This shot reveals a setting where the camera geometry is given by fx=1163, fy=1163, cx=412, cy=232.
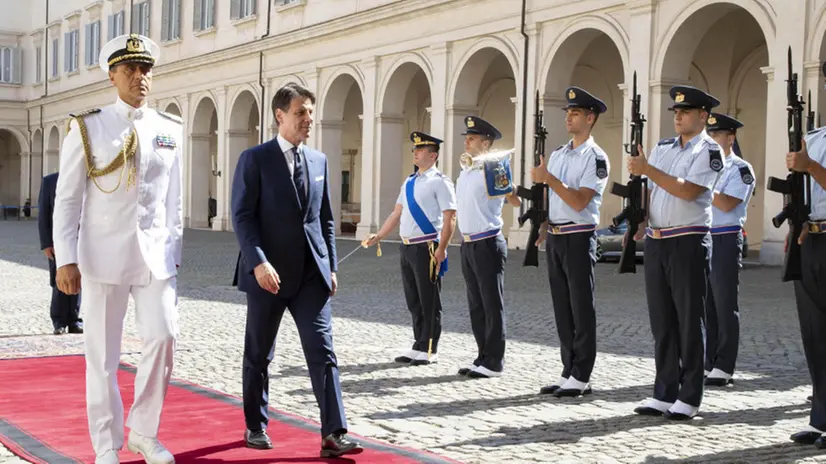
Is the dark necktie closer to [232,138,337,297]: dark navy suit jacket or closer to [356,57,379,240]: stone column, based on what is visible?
[232,138,337,297]: dark navy suit jacket

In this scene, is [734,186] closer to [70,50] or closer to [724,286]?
[724,286]

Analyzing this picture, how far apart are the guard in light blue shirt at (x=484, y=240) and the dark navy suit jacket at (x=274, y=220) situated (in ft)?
9.13

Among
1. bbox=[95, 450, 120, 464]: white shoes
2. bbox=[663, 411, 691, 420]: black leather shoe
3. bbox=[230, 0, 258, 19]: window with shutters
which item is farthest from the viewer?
bbox=[230, 0, 258, 19]: window with shutters

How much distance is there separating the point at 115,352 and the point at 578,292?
10.4ft

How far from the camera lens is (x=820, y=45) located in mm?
18172

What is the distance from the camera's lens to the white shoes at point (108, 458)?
4.89m

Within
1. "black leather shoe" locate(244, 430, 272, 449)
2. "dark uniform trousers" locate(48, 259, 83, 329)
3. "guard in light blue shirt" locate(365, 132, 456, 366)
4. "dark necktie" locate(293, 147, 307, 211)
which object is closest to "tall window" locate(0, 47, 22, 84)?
"dark uniform trousers" locate(48, 259, 83, 329)

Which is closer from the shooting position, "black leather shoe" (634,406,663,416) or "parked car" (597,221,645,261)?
"black leather shoe" (634,406,663,416)

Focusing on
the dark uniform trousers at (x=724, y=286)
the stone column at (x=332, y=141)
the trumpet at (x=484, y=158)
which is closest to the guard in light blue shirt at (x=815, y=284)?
the dark uniform trousers at (x=724, y=286)

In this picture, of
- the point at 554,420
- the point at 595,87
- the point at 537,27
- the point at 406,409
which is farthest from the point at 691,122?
the point at 595,87

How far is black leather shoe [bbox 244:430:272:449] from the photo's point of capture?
5480 millimetres

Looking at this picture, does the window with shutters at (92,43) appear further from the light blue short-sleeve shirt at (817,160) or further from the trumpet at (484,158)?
the light blue short-sleeve shirt at (817,160)

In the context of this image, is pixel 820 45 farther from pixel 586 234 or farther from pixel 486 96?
pixel 486 96

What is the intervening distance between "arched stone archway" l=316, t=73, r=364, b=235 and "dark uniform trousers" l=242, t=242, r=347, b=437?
23.5m
